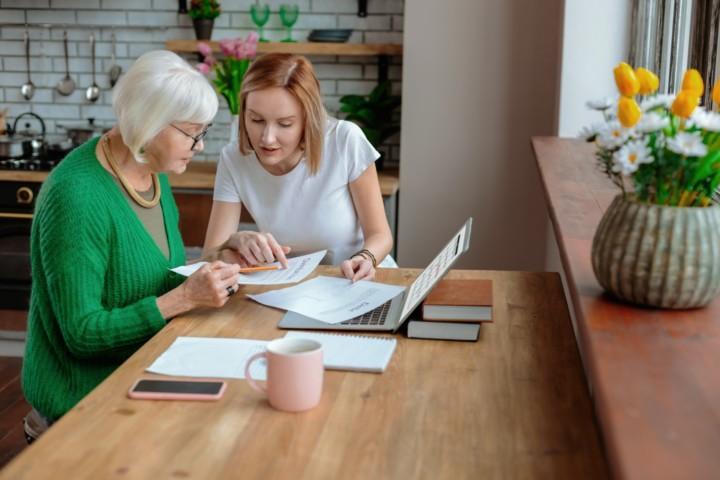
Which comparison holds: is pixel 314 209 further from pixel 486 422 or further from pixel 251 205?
pixel 486 422

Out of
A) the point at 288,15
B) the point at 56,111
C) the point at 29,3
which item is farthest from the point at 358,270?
the point at 29,3

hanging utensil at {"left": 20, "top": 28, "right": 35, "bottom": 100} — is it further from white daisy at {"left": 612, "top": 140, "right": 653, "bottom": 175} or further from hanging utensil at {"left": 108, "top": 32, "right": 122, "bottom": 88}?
white daisy at {"left": 612, "top": 140, "right": 653, "bottom": 175}

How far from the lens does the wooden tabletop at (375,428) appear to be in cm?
122

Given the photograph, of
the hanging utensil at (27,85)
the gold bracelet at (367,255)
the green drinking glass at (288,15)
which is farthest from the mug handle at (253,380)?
the hanging utensil at (27,85)

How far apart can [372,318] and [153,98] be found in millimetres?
696

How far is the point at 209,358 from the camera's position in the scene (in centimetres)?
164

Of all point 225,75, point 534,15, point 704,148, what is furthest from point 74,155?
point 534,15

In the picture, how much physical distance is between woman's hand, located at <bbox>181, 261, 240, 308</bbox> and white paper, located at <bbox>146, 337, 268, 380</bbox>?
0.15m

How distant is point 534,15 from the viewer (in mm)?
3674

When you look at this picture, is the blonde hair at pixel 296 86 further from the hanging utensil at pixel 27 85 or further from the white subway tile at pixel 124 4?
the hanging utensil at pixel 27 85

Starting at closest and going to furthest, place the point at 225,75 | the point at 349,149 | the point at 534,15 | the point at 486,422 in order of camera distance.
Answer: the point at 486,422, the point at 349,149, the point at 534,15, the point at 225,75

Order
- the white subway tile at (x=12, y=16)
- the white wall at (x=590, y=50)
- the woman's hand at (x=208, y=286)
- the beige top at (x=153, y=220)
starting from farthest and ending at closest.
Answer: the white subway tile at (x=12, y=16), the white wall at (x=590, y=50), the beige top at (x=153, y=220), the woman's hand at (x=208, y=286)

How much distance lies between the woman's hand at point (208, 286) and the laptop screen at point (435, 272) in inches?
15.5

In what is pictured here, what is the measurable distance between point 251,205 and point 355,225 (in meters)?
0.33
